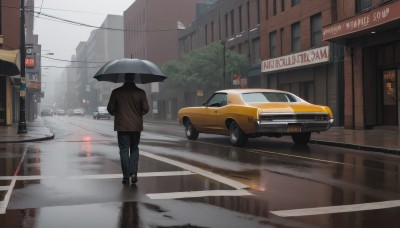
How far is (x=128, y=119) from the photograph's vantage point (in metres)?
7.20

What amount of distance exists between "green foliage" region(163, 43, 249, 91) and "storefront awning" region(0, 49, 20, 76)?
14.8 meters

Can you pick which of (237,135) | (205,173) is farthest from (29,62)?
(205,173)

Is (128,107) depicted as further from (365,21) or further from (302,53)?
(302,53)

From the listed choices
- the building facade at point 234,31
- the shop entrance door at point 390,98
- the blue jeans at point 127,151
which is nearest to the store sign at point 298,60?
the building facade at point 234,31

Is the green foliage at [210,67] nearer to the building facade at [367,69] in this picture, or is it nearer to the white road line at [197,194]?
the building facade at [367,69]

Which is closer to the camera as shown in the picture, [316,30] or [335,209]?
[335,209]

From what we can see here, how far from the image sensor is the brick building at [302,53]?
24.4m

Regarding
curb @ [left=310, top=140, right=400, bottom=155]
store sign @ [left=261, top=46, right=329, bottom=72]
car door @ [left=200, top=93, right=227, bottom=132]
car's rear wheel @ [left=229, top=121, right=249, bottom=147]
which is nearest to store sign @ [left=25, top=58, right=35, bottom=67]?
store sign @ [left=261, top=46, right=329, bottom=72]

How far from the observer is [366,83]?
2145 centimetres

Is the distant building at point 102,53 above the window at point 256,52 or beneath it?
above

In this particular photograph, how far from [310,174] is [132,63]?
368 cm

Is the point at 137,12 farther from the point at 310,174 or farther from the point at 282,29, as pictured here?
the point at 310,174

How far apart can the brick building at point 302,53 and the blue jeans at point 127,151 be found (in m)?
18.5

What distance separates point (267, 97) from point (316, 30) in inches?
536
